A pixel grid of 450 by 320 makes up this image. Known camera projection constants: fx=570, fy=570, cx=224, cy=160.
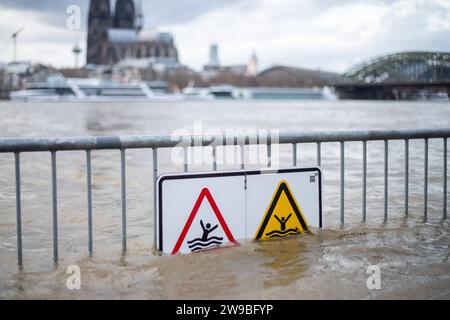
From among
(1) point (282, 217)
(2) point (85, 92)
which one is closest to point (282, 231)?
(1) point (282, 217)

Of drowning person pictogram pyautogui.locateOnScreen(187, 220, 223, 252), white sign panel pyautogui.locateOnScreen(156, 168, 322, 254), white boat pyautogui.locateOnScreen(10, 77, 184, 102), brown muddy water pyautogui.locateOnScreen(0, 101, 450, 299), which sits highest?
white boat pyautogui.locateOnScreen(10, 77, 184, 102)

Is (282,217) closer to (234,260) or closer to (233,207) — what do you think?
(233,207)

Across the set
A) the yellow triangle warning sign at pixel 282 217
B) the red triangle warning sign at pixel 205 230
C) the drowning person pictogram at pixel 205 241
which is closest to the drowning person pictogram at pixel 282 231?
the yellow triangle warning sign at pixel 282 217

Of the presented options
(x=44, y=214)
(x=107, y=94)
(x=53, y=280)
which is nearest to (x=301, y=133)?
(x=53, y=280)

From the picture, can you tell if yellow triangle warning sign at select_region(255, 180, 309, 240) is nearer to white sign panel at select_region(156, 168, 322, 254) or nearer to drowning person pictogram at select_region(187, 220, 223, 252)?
white sign panel at select_region(156, 168, 322, 254)

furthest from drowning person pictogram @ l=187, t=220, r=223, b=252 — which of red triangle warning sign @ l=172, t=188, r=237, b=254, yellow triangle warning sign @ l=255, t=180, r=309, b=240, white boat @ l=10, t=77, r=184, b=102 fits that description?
white boat @ l=10, t=77, r=184, b=102

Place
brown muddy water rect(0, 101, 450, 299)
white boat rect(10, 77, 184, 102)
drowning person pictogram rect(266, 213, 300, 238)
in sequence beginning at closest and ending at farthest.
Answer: brown muddy water rect(0, 101, 450, 299) < drowning person pictogram rect(266, 213, 300, 238) < white boat rect(10, 77, 184, 102)

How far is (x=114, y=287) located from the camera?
13.3ft

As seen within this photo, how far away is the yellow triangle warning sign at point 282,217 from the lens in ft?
16.1

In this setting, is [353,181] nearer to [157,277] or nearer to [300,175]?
[300,175]

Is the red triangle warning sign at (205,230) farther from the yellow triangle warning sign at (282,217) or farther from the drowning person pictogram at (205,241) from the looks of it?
the yellow triangle warning sign at (282,217)

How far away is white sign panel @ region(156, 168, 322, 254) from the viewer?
4492 millimetres

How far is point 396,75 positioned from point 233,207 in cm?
13981
